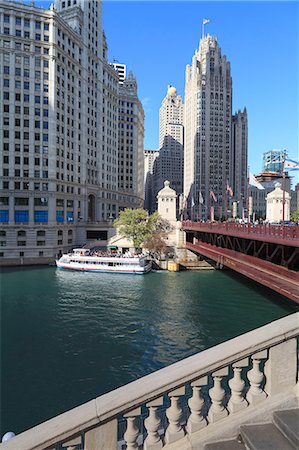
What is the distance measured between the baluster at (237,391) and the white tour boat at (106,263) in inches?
2088

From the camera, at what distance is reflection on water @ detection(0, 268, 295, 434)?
57.5ft

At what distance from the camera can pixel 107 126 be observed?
4006 inches

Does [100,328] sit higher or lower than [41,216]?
lower

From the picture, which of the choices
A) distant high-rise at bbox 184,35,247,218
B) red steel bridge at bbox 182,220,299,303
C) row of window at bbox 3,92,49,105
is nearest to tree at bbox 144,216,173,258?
red steel bridge at bbox 182,220,299,303

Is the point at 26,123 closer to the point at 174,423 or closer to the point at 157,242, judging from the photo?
the point at 157,242

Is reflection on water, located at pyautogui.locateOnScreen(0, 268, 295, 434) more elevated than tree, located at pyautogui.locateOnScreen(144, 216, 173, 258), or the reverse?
tree, located at pyautogui.locateOnScreen(144, 216, 173, 258)

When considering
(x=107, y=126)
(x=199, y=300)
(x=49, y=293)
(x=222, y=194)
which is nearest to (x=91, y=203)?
(x=107, y=126)

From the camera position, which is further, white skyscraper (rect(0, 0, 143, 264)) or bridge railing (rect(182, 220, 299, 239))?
white skyscraper (rect(0, 0, 143, 264))

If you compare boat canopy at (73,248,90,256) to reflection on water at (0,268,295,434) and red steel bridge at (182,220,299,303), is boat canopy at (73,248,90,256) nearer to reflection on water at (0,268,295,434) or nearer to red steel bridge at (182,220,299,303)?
reflection on water at (0,268,295,434)

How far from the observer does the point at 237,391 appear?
4.70 metres

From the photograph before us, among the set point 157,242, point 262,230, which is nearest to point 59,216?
point 157,242

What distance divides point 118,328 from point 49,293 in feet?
58.1

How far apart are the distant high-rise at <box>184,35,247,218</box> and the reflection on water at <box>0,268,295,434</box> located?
130 metres

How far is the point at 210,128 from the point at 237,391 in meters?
185
